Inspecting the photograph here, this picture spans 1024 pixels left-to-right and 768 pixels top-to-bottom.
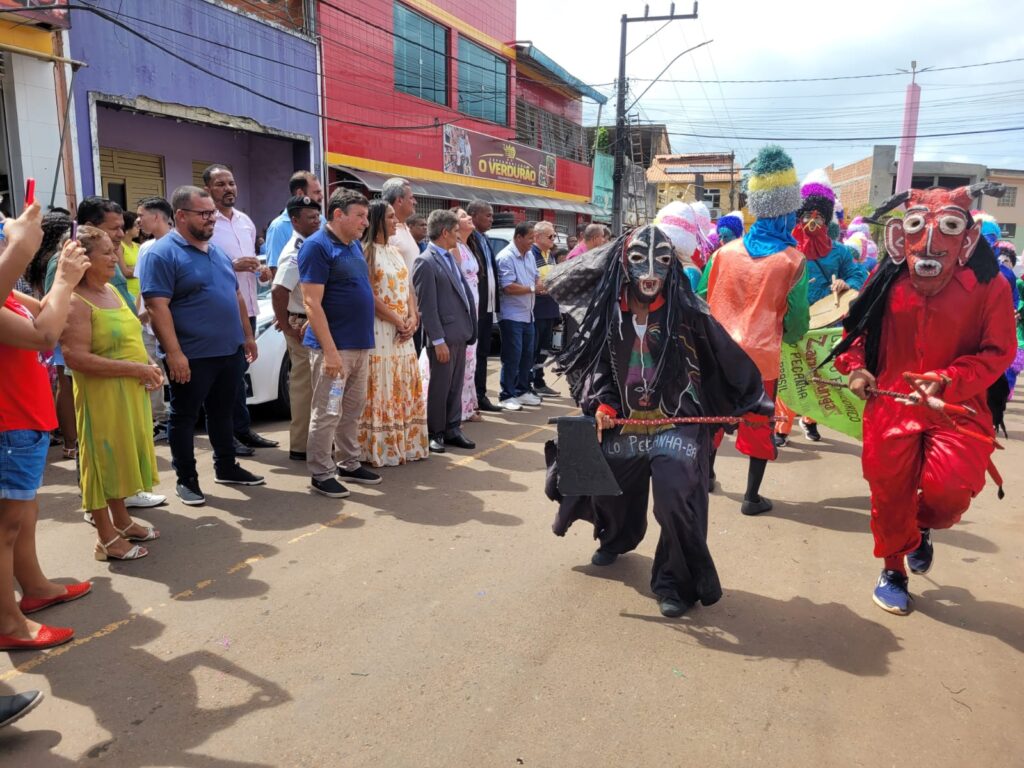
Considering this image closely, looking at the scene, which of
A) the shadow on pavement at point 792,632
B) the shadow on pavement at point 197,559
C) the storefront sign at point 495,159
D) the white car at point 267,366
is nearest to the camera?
the shadow on pavement at point 792,632

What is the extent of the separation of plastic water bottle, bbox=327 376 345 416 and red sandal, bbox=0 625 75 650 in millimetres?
2181

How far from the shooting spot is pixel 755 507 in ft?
16.6

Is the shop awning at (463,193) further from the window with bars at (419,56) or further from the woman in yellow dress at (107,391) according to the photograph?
the woman in yellow dress at (107,391)

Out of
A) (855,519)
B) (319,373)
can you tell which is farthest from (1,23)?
(855,519)

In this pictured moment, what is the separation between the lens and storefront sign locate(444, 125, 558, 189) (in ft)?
67.1

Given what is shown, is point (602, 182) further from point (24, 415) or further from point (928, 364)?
point (24, 415)

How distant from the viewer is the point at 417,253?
21.1 feet

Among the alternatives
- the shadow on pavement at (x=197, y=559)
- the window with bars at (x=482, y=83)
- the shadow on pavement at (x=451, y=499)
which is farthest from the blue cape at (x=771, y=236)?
the window with bars at (x=482, y=83)

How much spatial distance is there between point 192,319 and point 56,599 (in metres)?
1.87

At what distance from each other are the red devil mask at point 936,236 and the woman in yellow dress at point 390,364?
344cm

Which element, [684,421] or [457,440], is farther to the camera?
[457,440]

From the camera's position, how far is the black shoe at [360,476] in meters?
5.46

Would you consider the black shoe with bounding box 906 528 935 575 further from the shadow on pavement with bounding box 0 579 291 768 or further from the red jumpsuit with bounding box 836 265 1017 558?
the shadow on pavement with bounding box 0 579 291 768

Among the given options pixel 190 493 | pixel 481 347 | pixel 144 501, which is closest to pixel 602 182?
pixel 481 347
